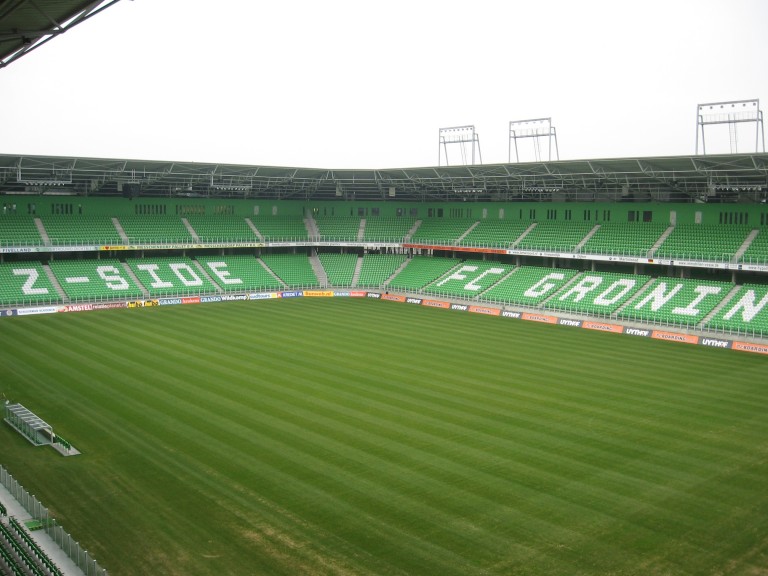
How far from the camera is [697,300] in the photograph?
44.0 metres

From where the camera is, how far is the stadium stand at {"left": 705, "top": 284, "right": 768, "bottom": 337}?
128 ft

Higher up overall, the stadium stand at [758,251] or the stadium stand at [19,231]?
the stadium stand at [19,231]

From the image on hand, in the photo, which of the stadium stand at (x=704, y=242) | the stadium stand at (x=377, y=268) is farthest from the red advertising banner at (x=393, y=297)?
the stadium stand at (x=704, y=242)

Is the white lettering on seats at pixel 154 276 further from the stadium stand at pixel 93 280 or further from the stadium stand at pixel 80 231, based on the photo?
the stadium stand at pixel 80 231

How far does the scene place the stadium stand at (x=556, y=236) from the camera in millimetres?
54781

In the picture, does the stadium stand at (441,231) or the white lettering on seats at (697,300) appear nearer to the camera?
the white lettering on seats at (697,300)

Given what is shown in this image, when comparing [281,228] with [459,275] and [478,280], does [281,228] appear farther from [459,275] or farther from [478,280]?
[478,280]

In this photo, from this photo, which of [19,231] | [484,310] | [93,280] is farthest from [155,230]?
[484,310]

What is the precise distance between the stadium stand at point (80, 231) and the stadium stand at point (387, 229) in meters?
22.0

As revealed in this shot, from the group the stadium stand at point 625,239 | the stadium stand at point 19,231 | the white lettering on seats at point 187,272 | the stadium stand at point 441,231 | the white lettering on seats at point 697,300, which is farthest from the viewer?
the stadium stand at point 441,231

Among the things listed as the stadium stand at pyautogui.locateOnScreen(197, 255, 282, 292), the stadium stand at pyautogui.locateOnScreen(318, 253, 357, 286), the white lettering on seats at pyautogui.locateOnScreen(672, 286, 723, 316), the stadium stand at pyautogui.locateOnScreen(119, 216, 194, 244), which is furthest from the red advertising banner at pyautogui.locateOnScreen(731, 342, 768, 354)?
the stadium stand at pyautogui.locateOnScreen(119, 216, 194, 244)

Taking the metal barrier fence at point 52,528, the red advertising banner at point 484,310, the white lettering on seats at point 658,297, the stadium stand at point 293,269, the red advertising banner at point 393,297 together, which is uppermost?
the stadium stand at point 293,269

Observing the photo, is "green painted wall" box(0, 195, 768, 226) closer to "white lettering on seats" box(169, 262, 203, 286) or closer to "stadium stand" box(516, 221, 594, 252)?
"stadium stand" box(516, 221, 594, 252)

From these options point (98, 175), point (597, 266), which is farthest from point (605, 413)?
point (98, 175)
